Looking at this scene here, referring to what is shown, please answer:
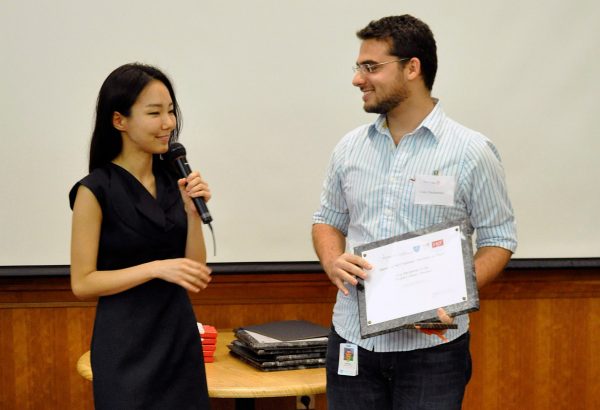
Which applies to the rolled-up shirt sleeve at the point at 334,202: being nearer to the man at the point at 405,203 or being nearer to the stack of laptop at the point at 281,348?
the man at the point at 405,203

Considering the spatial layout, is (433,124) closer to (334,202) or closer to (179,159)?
(334,202)

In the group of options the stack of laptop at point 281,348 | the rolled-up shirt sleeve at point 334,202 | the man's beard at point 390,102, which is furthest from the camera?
the stack of laptop at point 281,348

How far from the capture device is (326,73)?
342 cm

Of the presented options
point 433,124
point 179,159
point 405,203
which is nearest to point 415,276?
point 405,203

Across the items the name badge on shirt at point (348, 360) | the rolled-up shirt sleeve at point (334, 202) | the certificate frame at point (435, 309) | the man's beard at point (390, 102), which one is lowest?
the name badge on shirt at point (348, 360)

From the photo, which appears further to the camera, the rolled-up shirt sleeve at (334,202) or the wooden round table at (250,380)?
the wooden round table at (250,380)

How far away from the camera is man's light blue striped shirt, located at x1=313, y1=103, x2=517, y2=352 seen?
216 cm

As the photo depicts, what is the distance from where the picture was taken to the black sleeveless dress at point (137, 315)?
2.15m

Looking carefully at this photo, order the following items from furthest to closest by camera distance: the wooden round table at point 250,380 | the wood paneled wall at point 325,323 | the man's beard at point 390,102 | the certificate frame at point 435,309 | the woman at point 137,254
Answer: the wood paneled wall at point 325,323 < the wooden round table at point 250,380 < the man's beard at point 390,102 < the woman at point 137,254 < the certificate frame at point 435,309

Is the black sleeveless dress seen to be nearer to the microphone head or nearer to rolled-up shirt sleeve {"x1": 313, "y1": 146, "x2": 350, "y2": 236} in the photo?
the microphone head

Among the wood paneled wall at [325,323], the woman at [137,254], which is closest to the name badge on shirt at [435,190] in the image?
the woman at [137,254]

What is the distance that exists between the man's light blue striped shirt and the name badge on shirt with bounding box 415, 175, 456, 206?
0.6 inches

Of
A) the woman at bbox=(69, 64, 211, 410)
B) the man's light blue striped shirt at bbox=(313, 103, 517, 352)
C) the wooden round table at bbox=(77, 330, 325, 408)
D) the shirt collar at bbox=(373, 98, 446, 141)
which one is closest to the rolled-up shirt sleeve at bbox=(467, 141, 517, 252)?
the man's light blue striped shirt at bbox=(313, 103, 517, 352)

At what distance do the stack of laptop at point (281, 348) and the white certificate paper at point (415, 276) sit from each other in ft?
3.02
